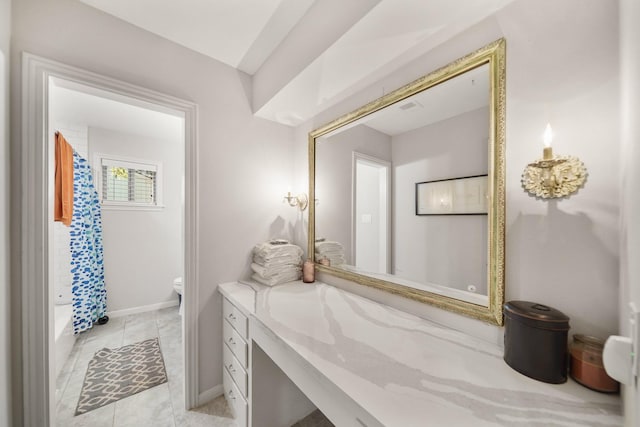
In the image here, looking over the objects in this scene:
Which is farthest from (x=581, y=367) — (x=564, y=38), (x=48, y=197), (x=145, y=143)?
(x=145, y=143)

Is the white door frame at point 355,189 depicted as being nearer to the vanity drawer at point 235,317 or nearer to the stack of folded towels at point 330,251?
the stack of folded towels at point 330,251

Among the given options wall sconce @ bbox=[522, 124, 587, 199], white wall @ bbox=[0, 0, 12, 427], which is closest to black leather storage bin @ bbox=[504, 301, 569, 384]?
wall sconce @ bbox=[522, 124, 587, 199]

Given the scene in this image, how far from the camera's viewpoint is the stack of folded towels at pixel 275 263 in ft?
5.70

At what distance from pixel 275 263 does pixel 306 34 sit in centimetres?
149

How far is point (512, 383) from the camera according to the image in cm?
72

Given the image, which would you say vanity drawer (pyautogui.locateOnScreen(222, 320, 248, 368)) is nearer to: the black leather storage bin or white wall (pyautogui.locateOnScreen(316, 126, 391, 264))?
white wall (pyautogui.locateOnScreen(316, 126, 391, 264))

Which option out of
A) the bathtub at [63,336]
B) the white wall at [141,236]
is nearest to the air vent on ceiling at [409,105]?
the bathtub at [63,336]

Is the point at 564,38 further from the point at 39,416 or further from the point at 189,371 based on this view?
the point at 39,416

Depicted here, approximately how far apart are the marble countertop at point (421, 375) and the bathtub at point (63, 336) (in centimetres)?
195

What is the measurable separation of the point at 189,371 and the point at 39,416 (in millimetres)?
694

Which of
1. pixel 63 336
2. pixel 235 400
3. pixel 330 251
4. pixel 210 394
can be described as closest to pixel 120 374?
pixel 63 336

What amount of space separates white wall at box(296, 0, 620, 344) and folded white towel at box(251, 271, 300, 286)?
1.24m

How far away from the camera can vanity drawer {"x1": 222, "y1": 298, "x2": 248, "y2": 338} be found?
1.38 metres

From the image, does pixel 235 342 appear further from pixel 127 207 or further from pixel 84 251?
pixel 127 207
